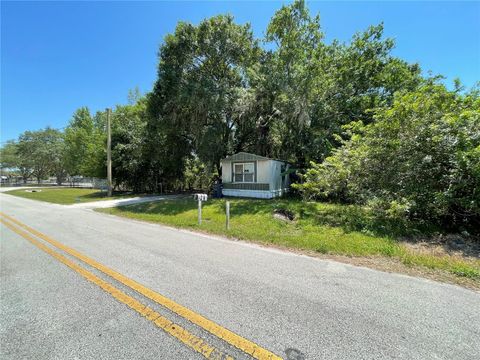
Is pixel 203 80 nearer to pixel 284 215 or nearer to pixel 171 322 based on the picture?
pixel 284 215

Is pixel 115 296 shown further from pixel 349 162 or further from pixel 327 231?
pixel 349 162

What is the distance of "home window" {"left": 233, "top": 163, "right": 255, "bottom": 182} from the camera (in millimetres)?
14693

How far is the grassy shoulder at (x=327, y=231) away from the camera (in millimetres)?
4344

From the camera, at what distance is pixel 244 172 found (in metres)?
15.0

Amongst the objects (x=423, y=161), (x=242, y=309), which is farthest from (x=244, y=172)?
(x=242, y=309)

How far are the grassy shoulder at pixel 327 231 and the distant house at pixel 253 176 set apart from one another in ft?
12.9

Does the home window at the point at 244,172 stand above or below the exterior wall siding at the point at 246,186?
above

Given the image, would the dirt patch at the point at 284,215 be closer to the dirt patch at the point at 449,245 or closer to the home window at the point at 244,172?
the dirt patch at the point at 449,245

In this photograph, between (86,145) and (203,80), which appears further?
(86,145)

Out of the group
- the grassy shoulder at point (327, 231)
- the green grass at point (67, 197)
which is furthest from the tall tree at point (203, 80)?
the green grass at point (67, 197)

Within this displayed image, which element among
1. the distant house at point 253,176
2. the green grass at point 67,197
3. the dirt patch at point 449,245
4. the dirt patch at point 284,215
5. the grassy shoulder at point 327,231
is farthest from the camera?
the green grass at point 67,197

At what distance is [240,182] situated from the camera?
1509 centimetres

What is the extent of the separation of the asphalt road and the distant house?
379 inches

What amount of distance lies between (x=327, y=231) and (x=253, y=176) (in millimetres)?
8420
